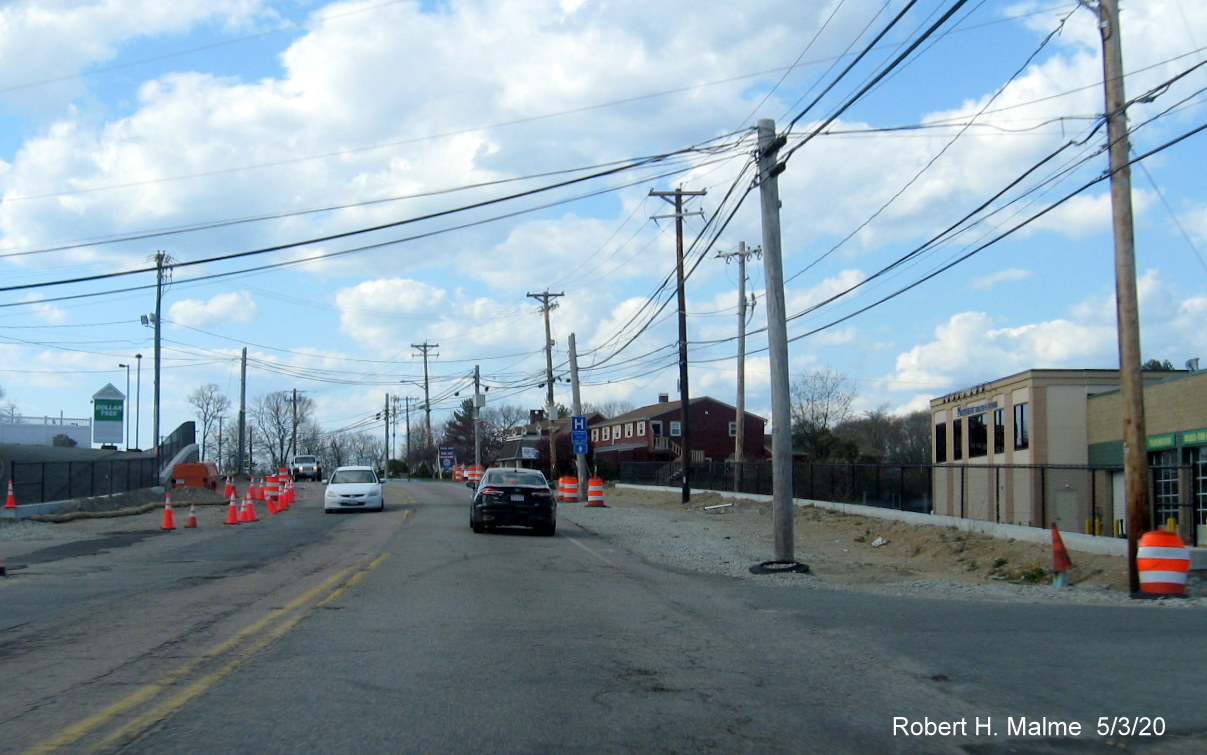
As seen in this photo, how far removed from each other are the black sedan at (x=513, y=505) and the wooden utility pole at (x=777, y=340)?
7.13 m

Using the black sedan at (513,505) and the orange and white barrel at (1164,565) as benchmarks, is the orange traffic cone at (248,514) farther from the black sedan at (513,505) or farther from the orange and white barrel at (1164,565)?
the orange and white barrel at (1164,565)

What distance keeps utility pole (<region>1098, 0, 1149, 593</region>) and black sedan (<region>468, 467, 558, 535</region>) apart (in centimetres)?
1221

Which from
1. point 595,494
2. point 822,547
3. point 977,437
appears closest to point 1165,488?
point 977,437

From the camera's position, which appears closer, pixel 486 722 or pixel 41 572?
pixel 486 722

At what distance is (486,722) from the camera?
6.64m

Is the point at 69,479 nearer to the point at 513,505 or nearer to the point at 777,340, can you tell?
the point at 513,505

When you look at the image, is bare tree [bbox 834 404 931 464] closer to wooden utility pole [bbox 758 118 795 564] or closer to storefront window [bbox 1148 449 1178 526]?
storefront window [bbox 1148 449 1178 526]

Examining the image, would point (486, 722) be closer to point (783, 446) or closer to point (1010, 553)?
point (783, 446)

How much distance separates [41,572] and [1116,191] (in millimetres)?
16790

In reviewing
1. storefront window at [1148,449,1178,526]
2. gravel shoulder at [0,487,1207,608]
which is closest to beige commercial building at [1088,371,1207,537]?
storefront window at [1148,449,1178,526]

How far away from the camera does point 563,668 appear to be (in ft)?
27.6

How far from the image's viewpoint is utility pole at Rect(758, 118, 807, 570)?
17.5 m

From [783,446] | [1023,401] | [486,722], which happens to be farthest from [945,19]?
[1023,401]

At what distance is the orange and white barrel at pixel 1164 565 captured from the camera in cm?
1415
